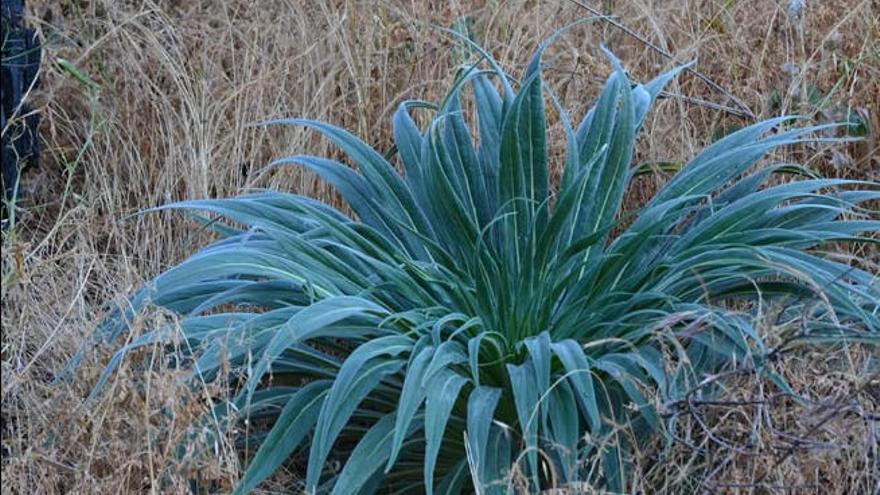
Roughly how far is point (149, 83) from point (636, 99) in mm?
1673

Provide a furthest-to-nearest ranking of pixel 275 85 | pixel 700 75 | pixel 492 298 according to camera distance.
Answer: pixel 275 85
pixel 700 75
pixel 492 298

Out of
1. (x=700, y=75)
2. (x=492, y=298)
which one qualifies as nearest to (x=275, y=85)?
(x=700, y=75)

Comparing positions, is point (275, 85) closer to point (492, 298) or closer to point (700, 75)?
point (700, 75)

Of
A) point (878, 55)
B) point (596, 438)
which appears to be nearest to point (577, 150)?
point (596, 438)

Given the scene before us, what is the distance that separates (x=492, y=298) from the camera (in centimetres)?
306

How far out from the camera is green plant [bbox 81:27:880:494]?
279 centimetres

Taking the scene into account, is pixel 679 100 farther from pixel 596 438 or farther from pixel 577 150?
pixel 596 438

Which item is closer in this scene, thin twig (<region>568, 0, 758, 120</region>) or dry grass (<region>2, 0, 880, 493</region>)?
dry grass (<region>2, 0, 880, 493</region>)

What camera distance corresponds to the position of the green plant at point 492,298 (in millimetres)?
2791

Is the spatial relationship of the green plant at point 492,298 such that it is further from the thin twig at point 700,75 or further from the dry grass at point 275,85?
the thin twig at point 700,75

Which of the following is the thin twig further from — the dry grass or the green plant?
the green plant

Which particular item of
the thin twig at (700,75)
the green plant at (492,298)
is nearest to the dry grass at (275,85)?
the thin twig at (700,75)

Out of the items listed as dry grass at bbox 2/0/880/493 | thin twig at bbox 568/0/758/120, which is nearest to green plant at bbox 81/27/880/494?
dry grass at bbox 2/0/880/493

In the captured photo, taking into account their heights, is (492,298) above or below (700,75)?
below
